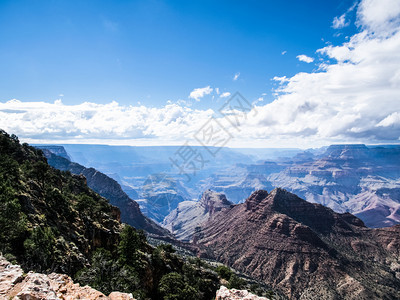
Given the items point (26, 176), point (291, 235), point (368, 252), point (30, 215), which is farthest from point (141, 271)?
Answer: point (368, 252)

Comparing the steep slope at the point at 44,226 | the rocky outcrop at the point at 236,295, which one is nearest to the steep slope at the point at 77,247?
the steep slope at the point at 44,226

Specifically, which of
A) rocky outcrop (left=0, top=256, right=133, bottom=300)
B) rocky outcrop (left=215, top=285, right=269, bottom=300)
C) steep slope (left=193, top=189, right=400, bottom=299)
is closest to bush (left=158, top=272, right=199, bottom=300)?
rocky outcrop (left=215, top=285, right=269, bottom=300)

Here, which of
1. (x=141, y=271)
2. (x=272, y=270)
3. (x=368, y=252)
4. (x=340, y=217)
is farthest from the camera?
(x=340, y=217)

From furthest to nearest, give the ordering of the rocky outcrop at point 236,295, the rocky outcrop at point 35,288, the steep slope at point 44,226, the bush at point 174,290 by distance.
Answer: the bush at point 174,290 → the steep slope at point 44,226 → the rocky outcrop at point 236,295 → the rocky outcrop at point 35,288

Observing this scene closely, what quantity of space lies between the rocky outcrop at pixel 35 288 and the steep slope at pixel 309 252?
11320cm

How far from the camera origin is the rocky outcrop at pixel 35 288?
13562 millimetres

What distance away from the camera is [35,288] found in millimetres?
14000

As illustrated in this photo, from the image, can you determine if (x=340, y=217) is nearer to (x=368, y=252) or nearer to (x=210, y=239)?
(x=368, y=252)

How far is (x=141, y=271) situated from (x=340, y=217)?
173 metres

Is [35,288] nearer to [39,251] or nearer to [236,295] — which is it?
[39,251]

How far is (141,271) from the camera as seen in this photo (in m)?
38.0

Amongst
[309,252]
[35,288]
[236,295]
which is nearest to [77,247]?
[35,288]

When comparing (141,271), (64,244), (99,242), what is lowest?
(141,271)

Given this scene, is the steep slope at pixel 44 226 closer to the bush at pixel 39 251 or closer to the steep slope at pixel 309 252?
the bush at pixel 39 251
